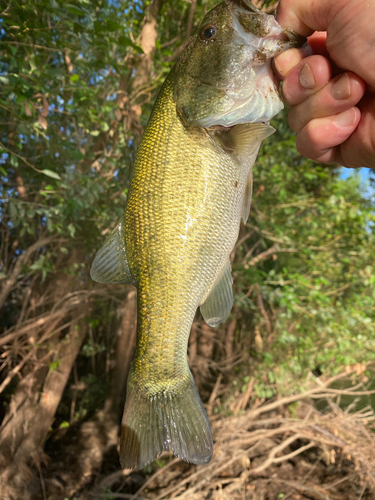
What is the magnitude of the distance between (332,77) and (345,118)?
16 cm

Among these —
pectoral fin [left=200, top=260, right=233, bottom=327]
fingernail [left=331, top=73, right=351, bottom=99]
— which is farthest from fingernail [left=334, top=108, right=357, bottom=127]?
pectoral fin [left=200, top=260, right=233, bottom=327]

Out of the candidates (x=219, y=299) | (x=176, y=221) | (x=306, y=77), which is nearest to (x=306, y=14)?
(x=306, y=77)

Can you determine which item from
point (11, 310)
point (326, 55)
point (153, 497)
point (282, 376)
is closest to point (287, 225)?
point (282, 376)

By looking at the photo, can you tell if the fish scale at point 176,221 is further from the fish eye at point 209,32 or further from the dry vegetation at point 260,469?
the dry vegetation at point 260,469

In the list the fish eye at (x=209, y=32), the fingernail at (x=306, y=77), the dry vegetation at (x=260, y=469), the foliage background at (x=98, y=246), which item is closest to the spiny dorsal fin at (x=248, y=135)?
the fingernail at (x=306, y=77)

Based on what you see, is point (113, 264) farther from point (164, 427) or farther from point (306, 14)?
point (306, 14)

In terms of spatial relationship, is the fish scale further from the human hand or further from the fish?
the human hand

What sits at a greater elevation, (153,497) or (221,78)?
(221,78)

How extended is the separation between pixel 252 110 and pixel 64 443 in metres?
5.44

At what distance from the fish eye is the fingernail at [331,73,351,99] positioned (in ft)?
1.56

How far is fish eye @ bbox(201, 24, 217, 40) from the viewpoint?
50.1 inches

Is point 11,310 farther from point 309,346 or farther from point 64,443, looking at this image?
point 309,346

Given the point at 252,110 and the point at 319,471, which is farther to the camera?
the point at 319,471

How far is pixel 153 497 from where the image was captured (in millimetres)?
4027
